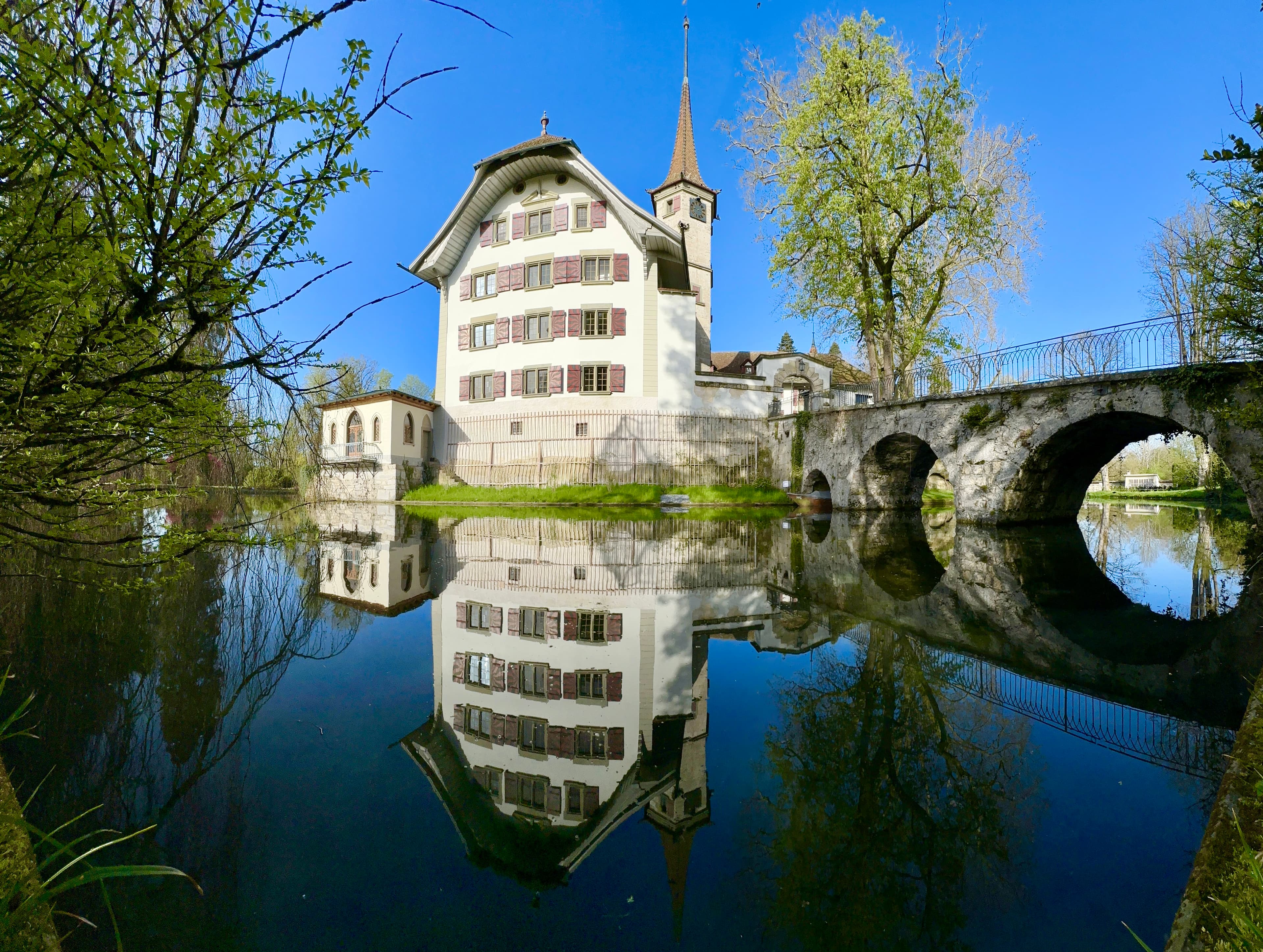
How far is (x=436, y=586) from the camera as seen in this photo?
20.5 feet

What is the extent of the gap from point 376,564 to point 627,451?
13.9 m

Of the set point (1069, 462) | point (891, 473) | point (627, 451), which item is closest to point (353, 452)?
point (627, 451)

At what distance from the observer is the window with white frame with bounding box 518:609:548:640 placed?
14.5ft

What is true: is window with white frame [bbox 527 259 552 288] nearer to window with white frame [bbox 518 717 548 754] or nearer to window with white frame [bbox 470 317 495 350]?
window with white frame [bbox 470 317 495 350]

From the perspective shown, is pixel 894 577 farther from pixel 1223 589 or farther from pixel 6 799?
pixel 6 799

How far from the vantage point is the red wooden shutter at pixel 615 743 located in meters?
2.61

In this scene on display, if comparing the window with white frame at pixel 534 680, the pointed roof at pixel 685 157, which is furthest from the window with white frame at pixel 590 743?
the pointed roof at pixel 685 157

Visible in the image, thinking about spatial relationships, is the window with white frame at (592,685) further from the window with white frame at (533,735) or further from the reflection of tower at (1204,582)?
the reflection of tower at (1204,582)

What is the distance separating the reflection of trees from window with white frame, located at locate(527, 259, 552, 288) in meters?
22.1

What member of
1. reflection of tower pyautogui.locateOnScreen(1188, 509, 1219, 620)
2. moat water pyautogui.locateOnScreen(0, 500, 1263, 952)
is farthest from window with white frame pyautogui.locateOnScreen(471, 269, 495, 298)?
reflection of tower pyautogui.locateOnScreen(1188, 509, 1219, 620)

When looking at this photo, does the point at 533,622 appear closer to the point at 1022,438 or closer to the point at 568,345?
the point at 1022,438

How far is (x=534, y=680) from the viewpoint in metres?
3.43

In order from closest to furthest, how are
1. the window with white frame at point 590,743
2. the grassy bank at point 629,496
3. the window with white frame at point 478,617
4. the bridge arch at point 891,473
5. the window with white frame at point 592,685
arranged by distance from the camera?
the window with white frame at point 590,743
the window with white frame at point 592,685
the window with white frame at point 478,617
the bridge arch at point 891,473
the grassy bank at point 629,496

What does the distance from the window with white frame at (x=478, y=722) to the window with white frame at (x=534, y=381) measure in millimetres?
20159
